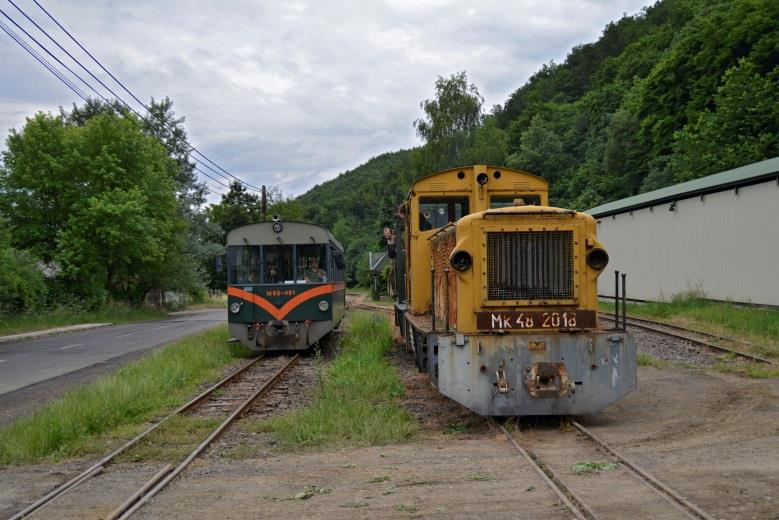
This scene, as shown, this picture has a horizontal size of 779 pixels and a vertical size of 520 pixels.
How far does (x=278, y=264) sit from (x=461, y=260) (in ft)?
28.1

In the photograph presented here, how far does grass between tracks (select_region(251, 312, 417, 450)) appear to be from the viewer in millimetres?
7594

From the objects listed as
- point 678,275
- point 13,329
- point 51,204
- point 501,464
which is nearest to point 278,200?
point 51,204

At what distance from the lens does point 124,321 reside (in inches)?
1391

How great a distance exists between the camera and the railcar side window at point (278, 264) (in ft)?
51.9

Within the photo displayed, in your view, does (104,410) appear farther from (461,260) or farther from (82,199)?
(82,199)

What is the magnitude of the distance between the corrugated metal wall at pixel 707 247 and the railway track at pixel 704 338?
318 centimetres

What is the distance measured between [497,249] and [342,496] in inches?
136

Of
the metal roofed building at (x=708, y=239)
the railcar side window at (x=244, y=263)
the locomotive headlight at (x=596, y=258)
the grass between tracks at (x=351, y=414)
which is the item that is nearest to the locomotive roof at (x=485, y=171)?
the locomotive headlight at (x=596, y=258)

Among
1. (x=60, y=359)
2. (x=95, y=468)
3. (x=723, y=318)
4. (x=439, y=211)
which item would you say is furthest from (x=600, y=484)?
(x=60, y=359)

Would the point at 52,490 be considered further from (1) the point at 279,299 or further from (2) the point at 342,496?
(1) the point at 279,299

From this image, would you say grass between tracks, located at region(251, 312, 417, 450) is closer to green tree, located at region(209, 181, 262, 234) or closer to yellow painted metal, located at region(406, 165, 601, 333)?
yellow painted metal, located at region(406, 165, 601, 333)

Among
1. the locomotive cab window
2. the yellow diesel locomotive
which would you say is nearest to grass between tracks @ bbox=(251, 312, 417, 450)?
the yellow diesel locomotive

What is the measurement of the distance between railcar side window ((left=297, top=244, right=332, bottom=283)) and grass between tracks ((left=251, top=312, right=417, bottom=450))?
3495 mm

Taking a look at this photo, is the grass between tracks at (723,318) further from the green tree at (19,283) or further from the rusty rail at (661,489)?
the green tree at (19,283)
